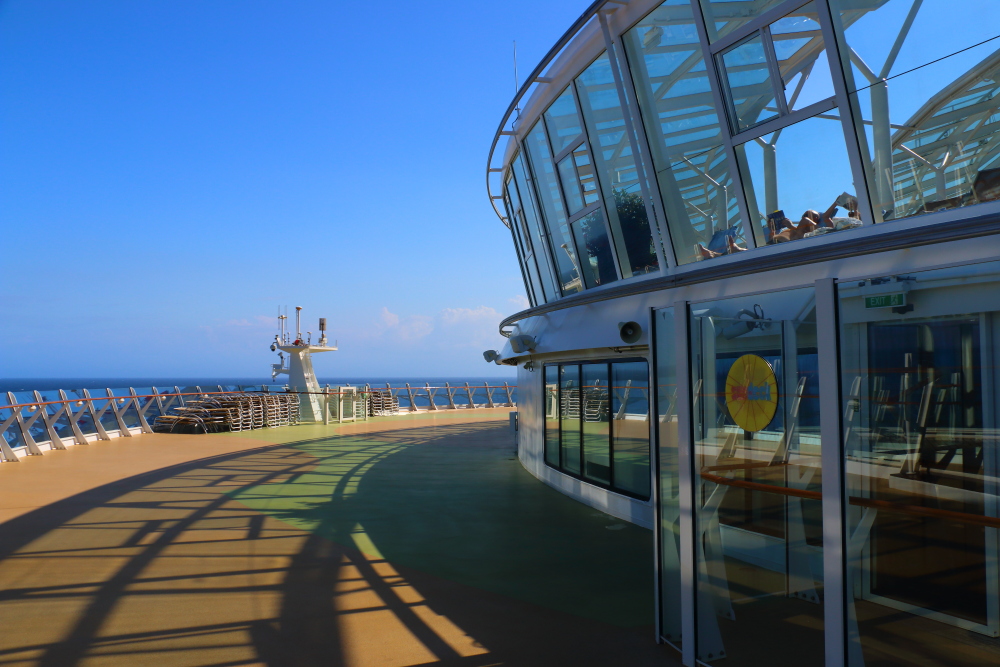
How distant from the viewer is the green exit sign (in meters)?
4.10

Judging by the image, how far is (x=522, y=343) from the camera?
1057 cm

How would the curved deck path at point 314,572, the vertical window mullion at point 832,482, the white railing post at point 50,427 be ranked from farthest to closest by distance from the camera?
the white railing post at point 50,427 < the curved deck path at point 314,572 < the vertical window mullion at point 832,482

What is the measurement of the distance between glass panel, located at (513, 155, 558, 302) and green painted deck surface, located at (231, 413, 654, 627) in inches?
137

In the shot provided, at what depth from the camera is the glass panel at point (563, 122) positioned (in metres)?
9.00

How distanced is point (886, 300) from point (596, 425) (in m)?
5.05

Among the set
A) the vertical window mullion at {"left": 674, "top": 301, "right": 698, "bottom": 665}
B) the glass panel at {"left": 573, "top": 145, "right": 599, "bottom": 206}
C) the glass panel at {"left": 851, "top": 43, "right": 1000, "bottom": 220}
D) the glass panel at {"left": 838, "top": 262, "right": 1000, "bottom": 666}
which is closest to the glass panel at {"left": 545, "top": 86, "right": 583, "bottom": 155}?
the glass panel at {"left": 573, "top": 145, "right": 599, "bottom": 206}

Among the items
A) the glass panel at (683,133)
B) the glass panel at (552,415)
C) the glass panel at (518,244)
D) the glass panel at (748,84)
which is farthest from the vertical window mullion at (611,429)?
the glass panel at (518,244)

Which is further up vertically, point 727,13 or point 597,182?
point 727,13

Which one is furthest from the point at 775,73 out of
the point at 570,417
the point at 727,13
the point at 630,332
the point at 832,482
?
the point at 570,417

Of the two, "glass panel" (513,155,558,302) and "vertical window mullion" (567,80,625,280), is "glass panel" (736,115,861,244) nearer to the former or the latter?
"vertical window mullion" (567,80,625,280)

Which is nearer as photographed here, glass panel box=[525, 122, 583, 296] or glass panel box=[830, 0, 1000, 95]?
glass panel box=[830, 0, 1000, 95]

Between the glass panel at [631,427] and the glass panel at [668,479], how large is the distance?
314 centimetres

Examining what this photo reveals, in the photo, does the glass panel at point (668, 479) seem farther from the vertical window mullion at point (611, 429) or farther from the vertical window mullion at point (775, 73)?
the vertical window mullion at point (611, 429)

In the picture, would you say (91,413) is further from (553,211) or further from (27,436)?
(553,211)
